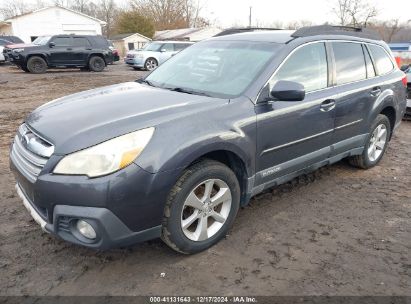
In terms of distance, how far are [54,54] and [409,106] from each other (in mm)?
15681

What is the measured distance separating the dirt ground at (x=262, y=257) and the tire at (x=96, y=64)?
53.0ft

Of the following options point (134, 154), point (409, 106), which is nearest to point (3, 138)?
point (134, 154)

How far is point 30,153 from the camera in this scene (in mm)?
2809

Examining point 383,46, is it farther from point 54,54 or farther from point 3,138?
point 54,54

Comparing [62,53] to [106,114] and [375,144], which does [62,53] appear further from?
[106,114]

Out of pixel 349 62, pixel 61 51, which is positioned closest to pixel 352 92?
pixel 349 62

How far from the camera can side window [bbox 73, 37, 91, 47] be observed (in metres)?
18.8

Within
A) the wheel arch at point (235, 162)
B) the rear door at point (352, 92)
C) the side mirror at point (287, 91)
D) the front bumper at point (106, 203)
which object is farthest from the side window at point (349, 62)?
the front bumper at point (106, 203)

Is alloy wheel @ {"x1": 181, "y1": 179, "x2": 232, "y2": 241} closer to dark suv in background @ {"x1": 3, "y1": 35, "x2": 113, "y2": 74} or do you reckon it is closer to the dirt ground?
the dirt ground

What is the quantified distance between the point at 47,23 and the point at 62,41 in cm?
2359

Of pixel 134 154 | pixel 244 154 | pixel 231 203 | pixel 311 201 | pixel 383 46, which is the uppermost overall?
pixel 383 46

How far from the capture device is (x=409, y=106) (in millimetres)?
7906

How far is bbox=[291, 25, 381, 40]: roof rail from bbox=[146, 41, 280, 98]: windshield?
43cm

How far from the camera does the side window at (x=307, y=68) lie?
11.7 feet
